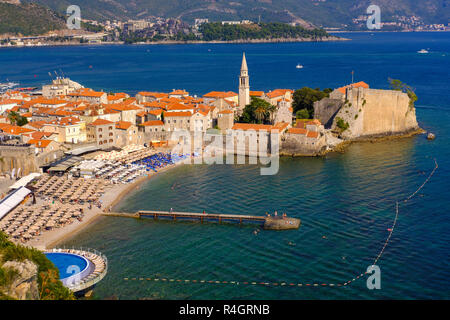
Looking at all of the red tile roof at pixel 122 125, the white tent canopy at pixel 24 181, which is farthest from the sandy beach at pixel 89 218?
the red tile roof at pixel 122 125

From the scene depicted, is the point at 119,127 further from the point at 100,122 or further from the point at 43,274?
the point at 43,274

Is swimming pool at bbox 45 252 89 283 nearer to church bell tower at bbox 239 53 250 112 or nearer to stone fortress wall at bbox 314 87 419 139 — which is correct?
stone fortress wall at bbox 314 87 419 139

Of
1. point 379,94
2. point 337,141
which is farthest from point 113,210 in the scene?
point 379,94

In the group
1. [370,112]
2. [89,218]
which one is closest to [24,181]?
[89,218]

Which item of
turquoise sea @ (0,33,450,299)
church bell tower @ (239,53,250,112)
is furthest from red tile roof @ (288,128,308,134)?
church bell tower @ (239,53,250,112)

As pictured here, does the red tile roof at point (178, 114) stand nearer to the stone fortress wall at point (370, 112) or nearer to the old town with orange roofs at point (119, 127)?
the old town with orange roofs at point (119, 127)
